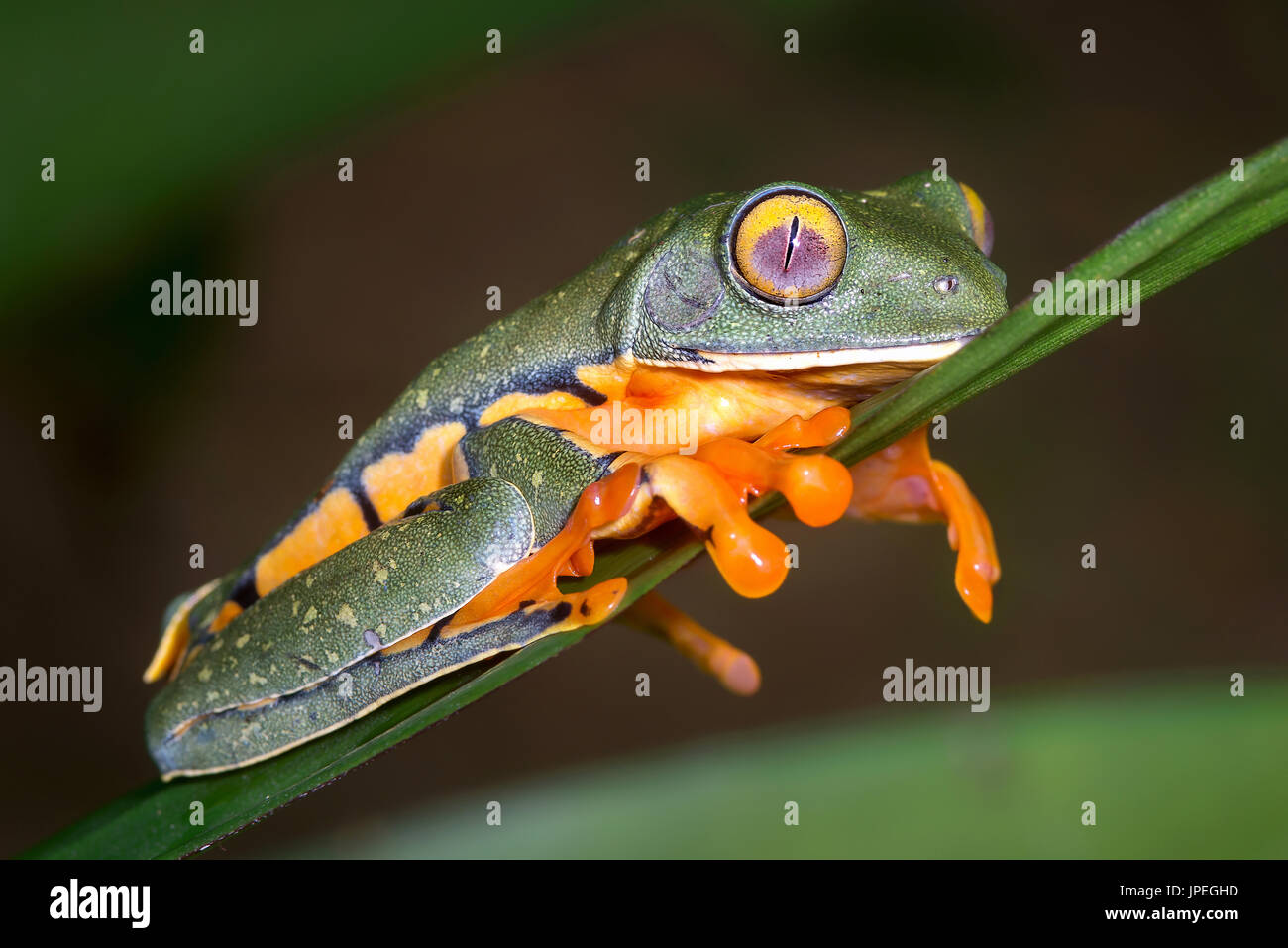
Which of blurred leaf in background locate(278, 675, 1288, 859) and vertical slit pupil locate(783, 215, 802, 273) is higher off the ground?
vertical slit pupil locate(783, 215, 802, 273)

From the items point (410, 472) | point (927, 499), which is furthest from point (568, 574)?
point (927, 499)

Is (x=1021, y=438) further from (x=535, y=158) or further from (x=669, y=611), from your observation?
(x=669, y=611)

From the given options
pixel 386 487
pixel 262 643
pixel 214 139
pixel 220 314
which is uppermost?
pixel 220 314

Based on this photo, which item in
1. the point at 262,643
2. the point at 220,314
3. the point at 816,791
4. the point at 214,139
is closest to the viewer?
the point at 214,139

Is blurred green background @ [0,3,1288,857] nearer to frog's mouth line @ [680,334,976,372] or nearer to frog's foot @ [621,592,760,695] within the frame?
frog's foot @ [621,592,760,695]

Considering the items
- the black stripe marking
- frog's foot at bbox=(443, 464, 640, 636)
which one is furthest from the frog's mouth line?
the black stripe marking

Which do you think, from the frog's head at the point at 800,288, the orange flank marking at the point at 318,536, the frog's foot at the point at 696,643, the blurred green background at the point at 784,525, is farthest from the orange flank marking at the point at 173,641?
the blurred green background at the point at 784,525

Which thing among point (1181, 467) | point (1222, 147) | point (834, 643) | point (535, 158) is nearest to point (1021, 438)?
point (1181, 467)
